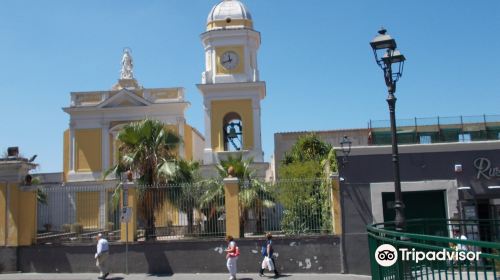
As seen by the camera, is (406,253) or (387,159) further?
(387,159)

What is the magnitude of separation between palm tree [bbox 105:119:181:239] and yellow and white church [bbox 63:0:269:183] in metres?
9.10

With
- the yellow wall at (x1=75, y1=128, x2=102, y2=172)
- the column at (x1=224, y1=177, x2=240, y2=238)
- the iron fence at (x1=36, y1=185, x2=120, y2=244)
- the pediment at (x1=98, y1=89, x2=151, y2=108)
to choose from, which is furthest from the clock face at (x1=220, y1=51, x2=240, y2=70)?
the column at (x1=224, y1=177, x2=240, y2=238)

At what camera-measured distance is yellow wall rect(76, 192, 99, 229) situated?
1864 cm

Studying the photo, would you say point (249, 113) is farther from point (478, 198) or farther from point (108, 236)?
point (478, 198)

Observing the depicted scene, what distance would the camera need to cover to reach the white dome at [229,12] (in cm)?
3063

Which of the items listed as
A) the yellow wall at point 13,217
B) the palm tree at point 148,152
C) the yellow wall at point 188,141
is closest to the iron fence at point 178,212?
the palm tree at point 148,152

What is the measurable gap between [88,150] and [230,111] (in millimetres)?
9673

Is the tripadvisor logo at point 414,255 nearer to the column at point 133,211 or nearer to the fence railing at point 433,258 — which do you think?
the fence railing at point 433,258

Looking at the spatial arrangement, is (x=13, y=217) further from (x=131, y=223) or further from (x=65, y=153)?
(x=65, y=153)

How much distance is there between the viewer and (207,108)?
29.5 metres

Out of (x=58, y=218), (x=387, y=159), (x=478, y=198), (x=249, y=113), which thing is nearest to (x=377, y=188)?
(x=387, y=159)

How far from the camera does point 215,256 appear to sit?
16.2 metres

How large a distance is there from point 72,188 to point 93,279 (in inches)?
131

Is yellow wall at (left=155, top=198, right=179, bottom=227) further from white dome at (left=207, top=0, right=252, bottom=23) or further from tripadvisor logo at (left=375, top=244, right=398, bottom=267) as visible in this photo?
white dome at (left=207, top=0, right=252, bottom=23)
